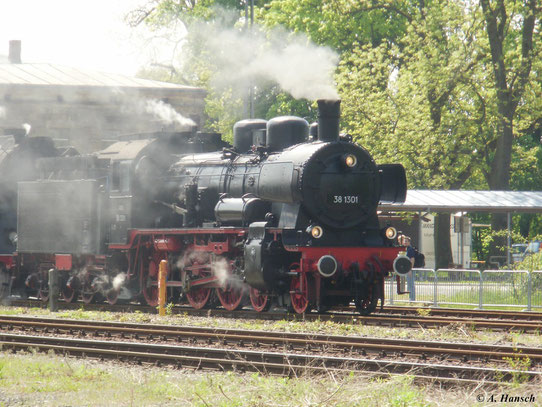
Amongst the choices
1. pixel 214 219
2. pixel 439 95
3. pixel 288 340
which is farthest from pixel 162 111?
pixel 288 340

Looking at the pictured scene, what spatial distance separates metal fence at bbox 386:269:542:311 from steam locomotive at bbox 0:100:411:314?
3474 millimetres

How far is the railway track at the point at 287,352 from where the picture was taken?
9.92 meters

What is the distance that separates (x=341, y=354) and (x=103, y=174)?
10822 millimetres

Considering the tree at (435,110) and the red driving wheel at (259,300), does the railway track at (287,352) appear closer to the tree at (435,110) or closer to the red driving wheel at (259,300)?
the red driving wheel at (259,300)

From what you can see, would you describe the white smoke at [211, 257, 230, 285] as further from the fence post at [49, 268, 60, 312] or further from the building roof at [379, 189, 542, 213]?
the building roof at [379, 189, 542, 213]

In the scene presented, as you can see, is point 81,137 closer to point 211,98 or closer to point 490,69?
point 211,98

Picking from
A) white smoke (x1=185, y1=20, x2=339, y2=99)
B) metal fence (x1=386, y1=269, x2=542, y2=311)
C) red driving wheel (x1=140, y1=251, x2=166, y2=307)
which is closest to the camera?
red driving wheel (x1=140, y1=251, x2=166, y2=307)

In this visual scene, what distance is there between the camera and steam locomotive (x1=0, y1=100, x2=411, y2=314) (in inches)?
627

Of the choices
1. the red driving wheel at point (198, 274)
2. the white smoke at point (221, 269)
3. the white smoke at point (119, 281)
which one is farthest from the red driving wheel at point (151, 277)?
the white smoke at point (221, 269)

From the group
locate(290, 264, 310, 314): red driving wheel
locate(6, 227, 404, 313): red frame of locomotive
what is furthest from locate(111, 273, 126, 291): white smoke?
locate(290, 264, 310, 314): red driving wheel

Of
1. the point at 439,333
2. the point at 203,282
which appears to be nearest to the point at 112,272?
the point at 203,282

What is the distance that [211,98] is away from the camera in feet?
168

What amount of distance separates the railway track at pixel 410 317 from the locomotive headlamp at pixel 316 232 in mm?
1441

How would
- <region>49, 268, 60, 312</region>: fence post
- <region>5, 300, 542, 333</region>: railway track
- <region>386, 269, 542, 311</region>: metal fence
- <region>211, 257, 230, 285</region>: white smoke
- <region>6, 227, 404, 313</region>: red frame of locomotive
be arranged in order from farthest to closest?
<region>386, 269, 542, 311</region>: metal fence → <region>49, 268, 60, 312</region>: fence post → <region>211, 257, 230, 285</region>: white smoke → <region>6, 227, 404, 313</region>: red frame of locomotive → <region>5, 300, 542, 333</region>: railway track
